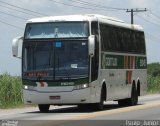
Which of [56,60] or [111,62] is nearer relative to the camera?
[56,60]

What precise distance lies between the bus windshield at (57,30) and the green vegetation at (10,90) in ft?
24.3

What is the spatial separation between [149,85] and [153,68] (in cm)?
8747

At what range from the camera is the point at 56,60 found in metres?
25.5

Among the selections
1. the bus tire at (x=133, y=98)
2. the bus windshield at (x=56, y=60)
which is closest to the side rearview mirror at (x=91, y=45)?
the bus windshield at (x=56, y=60)

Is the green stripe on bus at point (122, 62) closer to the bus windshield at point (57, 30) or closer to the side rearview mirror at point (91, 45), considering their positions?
the bus windshield at point (57, 30)

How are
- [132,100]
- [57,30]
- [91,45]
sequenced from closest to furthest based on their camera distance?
1. [91,45]
2. [57,30]
3. [132,100]

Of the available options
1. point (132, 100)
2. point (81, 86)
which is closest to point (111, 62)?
point (81, 86)

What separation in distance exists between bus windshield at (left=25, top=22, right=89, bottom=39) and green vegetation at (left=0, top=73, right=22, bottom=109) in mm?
7396

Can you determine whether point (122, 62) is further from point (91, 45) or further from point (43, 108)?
point (91, 45)

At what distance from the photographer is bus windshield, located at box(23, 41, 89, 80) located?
25.5 m

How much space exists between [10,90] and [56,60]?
9939 mm

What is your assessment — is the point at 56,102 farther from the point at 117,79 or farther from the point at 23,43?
the point at 117,79

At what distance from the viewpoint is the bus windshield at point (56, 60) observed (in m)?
25.5

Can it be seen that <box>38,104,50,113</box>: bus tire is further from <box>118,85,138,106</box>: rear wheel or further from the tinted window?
<box>118,85,138,106</box>: rear wheel
